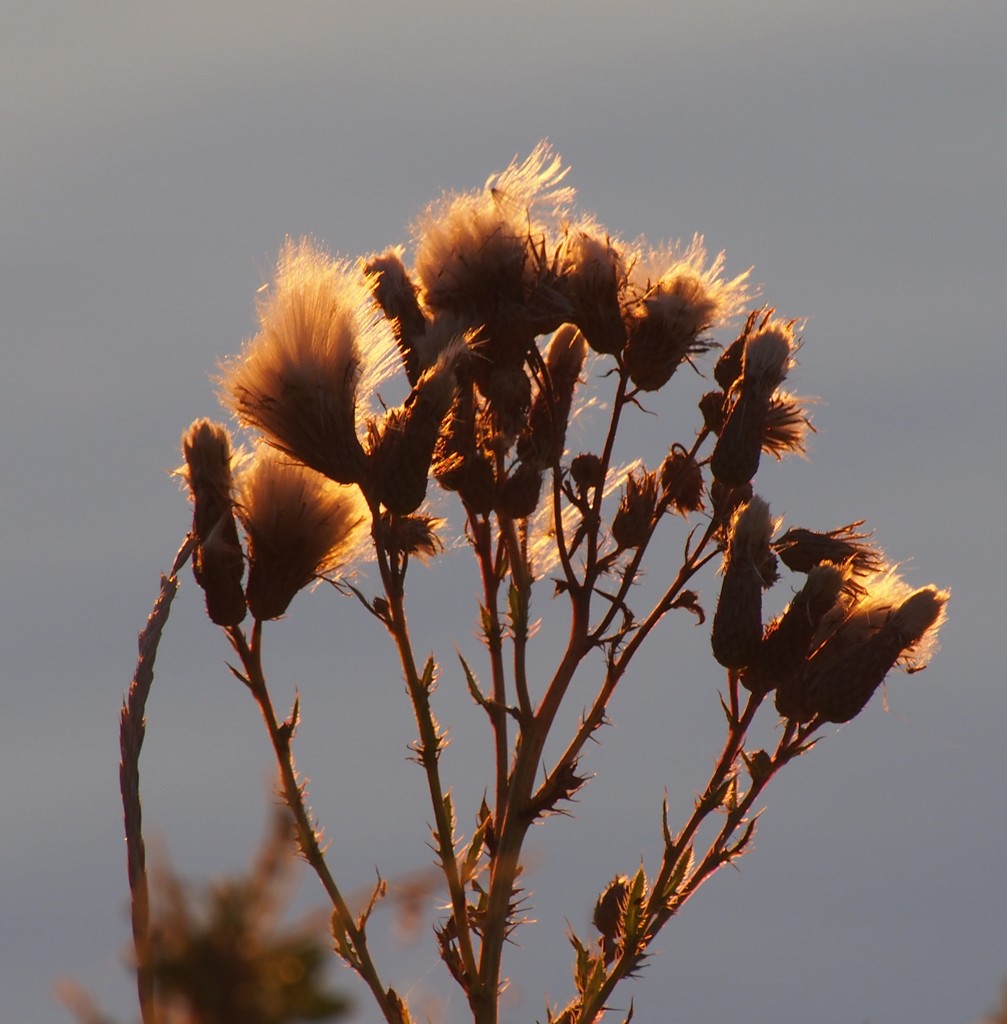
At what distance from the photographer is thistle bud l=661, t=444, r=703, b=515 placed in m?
4.99

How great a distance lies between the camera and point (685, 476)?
198 inches

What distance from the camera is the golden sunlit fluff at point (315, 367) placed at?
465cm

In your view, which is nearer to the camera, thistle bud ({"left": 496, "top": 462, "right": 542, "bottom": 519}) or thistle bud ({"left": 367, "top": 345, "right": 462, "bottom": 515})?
thistle bud ({"left": 367, "top": 345, "right": 462, "bottom": 515})

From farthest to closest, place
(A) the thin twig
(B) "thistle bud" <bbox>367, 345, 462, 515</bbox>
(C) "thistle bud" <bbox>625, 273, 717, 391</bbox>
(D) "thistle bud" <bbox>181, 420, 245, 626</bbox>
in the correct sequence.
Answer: (C) "thistle bud" <bbox>625, 273, 717, 391</bbox> < (D) "thistle bud" <bbox>181, 420, 245, 626</bbox> < (B) "thistle bud" <bbox>367, 345, 462, 515</bbox> < (A) the thin twig

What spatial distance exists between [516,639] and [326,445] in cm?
89

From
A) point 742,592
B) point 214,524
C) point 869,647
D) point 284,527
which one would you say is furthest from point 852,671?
point 214,524

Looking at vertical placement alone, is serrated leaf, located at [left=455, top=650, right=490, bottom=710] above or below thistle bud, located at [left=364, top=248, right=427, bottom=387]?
below

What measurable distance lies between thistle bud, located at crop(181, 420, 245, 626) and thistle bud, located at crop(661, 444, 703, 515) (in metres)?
1.45

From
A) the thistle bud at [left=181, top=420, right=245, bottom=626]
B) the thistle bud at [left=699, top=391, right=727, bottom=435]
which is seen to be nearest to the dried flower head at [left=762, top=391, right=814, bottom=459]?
the thistle bud at [left=699, top=391, right=727, bottom=435]

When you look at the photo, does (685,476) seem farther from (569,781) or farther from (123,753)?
(123,753)

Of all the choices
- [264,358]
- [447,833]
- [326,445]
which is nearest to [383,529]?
[326,445]

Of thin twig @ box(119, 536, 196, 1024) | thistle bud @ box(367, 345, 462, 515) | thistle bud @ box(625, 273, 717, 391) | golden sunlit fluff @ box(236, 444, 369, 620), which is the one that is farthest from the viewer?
thistle bud @ box(625, 273, 717, 391)

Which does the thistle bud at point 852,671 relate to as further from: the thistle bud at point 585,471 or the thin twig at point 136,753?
the thin twig at point 136,753

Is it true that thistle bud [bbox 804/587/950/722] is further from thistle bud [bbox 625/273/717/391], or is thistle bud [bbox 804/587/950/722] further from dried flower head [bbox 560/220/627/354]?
dried flower head [bbox 560/220/627/354]
